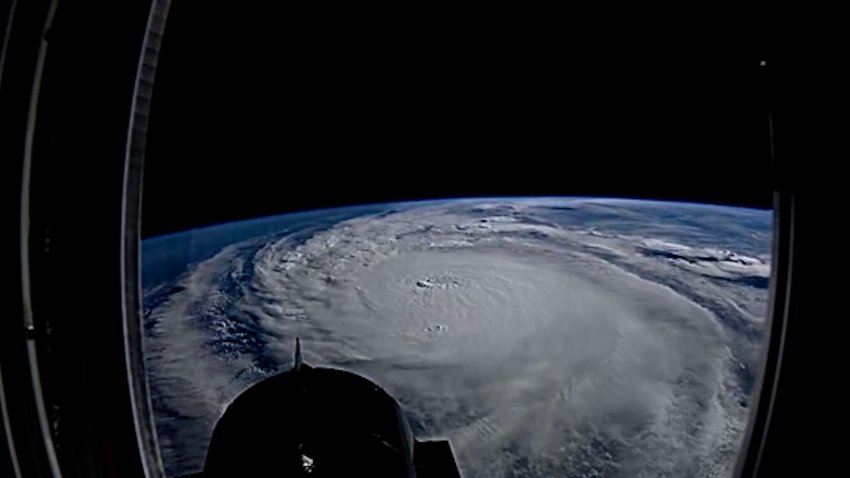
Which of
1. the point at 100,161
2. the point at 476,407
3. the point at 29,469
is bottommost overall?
the point at 476,407

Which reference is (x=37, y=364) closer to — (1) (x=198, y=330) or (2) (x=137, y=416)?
(2) (x=137, y=416)

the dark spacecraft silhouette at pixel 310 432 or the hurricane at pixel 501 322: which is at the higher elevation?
the dark spacecraft silhouette at pixel 310 432

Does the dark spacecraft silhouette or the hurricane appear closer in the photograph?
the dark spacecraft silhouette

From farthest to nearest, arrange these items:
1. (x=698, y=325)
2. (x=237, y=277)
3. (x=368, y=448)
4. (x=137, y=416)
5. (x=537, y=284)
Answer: (x=537, y=284)
(x=698, y=325)
(x=237, y=277)
(x=368, y=448)
(x=137, y=416)

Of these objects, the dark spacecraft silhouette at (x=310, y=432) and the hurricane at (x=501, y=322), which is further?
the hurricane at (x=501, y=322)

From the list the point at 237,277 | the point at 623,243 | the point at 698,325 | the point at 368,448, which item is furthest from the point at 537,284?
the point at 368,448

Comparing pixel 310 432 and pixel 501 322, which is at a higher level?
pixel 310 432

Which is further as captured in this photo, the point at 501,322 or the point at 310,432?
the point at 501,322

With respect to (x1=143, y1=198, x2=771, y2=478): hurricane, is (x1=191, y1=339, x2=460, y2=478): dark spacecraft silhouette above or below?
above
